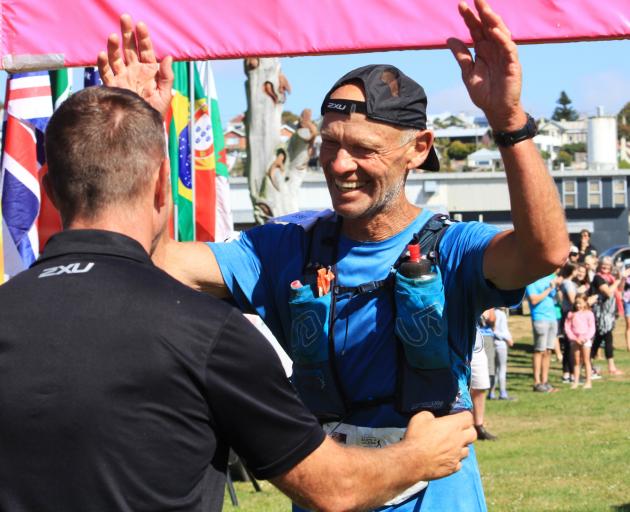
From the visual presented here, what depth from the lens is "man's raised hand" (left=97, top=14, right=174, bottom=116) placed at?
3.60 metres

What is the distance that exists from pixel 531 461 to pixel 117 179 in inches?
382

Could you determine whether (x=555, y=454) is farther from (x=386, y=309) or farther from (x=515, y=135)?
(x=515, y=135)

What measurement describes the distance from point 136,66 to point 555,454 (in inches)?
366

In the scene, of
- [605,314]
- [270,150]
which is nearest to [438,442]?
[270,150]

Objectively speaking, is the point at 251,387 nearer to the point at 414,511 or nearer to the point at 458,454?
the point at 458,454

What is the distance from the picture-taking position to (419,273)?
346cm

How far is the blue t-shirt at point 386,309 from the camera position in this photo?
355 cm

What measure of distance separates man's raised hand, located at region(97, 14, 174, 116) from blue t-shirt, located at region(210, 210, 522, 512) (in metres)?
0.61

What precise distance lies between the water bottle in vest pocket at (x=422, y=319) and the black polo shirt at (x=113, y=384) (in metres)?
1.13

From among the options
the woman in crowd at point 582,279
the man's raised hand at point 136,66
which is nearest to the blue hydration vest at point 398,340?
the man's raised hand at point 136,66

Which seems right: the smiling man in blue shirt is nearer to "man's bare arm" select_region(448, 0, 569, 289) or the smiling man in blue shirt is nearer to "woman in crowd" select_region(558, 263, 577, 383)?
"man's bare arm" select_region(448, 0, 569, 289)

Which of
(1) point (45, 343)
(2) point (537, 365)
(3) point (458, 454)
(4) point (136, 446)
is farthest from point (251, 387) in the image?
(2) point (537, 365)

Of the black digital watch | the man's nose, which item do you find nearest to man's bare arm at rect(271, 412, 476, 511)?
the black digital watch

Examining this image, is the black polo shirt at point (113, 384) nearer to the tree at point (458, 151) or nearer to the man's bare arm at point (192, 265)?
the man's bare arm at point (192, 265)
